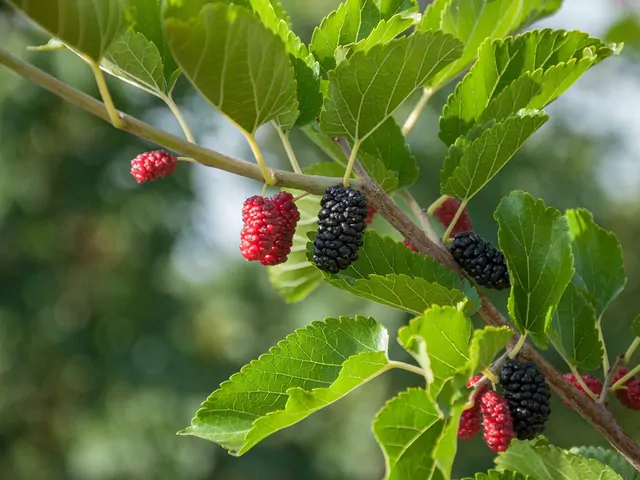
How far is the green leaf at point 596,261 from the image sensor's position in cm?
67

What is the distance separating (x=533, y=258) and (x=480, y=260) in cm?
4

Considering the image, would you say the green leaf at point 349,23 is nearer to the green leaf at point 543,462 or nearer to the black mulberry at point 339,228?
the black mulberry at point 339,228

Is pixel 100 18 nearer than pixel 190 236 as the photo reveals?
Yes

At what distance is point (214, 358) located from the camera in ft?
14.9

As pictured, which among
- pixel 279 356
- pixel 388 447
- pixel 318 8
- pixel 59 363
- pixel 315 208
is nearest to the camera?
pixel 388 447

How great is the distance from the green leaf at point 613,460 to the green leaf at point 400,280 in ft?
0.70

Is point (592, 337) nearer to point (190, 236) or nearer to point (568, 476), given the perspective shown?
point (568, 476)

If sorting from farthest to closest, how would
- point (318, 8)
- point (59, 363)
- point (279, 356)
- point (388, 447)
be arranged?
1. point (59, 363)
2. point (318, 8)
3. point (279, 356)
4. point (388, 447)

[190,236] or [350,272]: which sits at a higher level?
[190,236]

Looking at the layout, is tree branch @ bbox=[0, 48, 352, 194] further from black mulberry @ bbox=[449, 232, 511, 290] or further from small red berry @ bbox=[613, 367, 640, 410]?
small red berry @ bbox=[613, 367, 640, 410]

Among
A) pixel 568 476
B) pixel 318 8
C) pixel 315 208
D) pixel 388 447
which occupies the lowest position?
pixel 568 476

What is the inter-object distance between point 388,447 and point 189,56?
25 cm

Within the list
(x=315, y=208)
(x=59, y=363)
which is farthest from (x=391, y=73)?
(x=59, y=363)

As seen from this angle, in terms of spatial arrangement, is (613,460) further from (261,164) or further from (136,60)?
(136,60)
